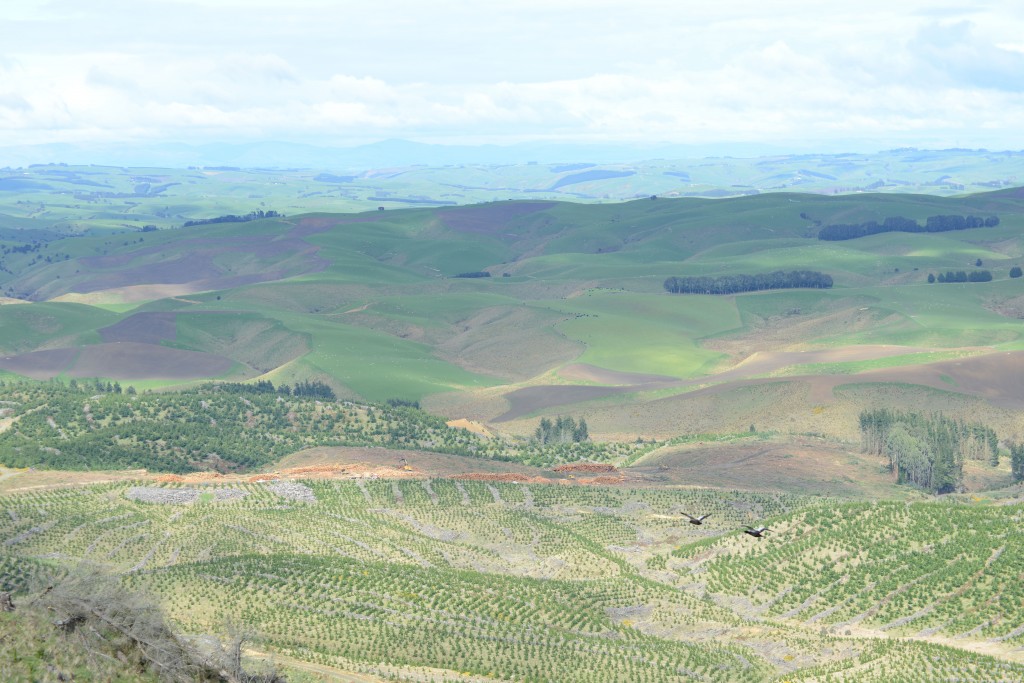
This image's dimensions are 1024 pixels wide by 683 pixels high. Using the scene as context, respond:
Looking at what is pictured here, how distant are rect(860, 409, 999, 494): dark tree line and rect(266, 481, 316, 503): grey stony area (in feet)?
165

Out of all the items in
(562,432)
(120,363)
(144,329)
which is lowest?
(562,432)

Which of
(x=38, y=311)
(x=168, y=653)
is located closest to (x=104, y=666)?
(x=168, y=653)

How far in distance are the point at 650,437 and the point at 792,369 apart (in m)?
32.9

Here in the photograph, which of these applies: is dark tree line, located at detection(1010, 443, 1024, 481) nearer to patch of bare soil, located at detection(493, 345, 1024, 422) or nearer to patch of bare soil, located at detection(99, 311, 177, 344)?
patch of bare soil, located at detection(493, 345, 1024, 422)

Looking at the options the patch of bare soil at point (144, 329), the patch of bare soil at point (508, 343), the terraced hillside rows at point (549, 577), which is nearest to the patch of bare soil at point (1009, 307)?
the patch of bare soil at point (508, 343)

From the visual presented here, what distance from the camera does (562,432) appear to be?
124 m

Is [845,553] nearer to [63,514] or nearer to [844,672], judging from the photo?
[844,672]

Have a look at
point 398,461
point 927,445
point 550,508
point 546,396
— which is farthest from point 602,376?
point 550,508

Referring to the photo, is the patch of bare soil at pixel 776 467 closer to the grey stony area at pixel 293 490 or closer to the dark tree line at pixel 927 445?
the dark tree line at pixel 927 445

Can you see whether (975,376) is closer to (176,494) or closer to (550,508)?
(550,508)

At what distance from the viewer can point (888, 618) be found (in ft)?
184

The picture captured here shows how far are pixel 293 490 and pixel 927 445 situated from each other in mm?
55552

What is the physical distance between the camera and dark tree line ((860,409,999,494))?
96562 mm

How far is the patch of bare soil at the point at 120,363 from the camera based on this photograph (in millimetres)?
159500
